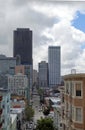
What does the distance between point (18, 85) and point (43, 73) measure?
6997 millimetres

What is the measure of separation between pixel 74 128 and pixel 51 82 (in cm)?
2478

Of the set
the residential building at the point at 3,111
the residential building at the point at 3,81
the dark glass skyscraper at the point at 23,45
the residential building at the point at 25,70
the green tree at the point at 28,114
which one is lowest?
the green tree at the point at 28,114

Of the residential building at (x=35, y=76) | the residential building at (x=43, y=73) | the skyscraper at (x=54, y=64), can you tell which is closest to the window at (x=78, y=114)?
the skyscraper at (x=54, y=64)

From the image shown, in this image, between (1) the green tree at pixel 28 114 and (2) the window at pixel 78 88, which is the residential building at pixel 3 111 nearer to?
(2) the window at pixel 78 88

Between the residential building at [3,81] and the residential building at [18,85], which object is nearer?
the residential building at [3,81]

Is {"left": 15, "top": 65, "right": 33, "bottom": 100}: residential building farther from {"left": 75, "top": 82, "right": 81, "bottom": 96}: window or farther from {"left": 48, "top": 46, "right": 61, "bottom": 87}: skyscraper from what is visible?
{"left": 75, "top": 82, "right": 81, "bottom": 96}: window

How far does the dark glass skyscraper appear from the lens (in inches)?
858

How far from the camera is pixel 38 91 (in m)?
25.5

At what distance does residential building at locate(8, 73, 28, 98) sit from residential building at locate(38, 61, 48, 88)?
5.96 meters

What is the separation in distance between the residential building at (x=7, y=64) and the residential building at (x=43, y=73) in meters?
5.03

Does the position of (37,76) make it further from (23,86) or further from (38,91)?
(23,86)

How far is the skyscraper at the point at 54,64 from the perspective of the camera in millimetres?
24998

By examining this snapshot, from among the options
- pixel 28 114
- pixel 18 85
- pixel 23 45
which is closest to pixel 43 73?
pixel 23 45

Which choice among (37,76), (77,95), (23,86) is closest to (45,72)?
(37,76)
